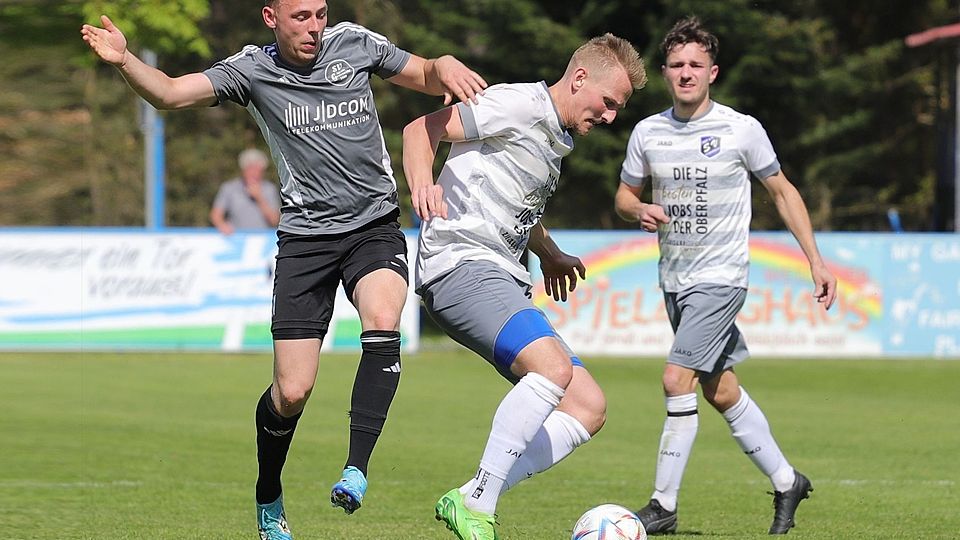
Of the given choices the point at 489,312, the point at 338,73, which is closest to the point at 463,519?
the point at 489,312

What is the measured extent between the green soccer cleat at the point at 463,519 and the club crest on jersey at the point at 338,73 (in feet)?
6.12

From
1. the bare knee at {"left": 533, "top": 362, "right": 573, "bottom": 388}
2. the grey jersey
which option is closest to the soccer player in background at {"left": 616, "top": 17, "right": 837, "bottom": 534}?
the grey jersey

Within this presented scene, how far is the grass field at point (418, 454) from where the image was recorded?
7391mm

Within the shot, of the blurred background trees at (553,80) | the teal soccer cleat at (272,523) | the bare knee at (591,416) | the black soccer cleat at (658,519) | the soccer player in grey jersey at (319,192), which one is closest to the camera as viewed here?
the bare knee at (591,416)

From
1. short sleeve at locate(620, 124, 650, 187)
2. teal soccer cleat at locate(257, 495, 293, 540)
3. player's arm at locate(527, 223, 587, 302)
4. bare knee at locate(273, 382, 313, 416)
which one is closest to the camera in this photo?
bare knee at locate(273, 382, 313, 416)

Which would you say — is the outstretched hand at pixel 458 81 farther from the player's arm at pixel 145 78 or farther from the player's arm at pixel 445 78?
the player's arm at pixel 145 78

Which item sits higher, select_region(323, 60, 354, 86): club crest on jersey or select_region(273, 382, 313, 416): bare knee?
select_region(323, 60, 354, 86): club crest on jersey

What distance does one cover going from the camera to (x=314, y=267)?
6352mm

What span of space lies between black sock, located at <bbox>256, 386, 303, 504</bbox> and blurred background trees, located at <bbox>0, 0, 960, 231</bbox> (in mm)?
16299

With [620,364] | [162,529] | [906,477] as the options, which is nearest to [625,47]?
[162,529]

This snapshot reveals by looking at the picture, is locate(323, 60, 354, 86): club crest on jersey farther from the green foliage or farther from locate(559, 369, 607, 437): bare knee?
the green foliage

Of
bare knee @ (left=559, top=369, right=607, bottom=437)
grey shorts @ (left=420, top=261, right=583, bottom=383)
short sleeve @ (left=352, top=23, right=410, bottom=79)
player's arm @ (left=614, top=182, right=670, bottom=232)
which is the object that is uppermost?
short sleeve @ (left=352, top=23, right=410, bottom=79)

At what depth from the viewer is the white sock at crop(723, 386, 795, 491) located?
24.2ft

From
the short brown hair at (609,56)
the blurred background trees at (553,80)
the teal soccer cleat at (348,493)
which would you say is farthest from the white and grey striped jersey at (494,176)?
the blurred background trees at (553,80)
